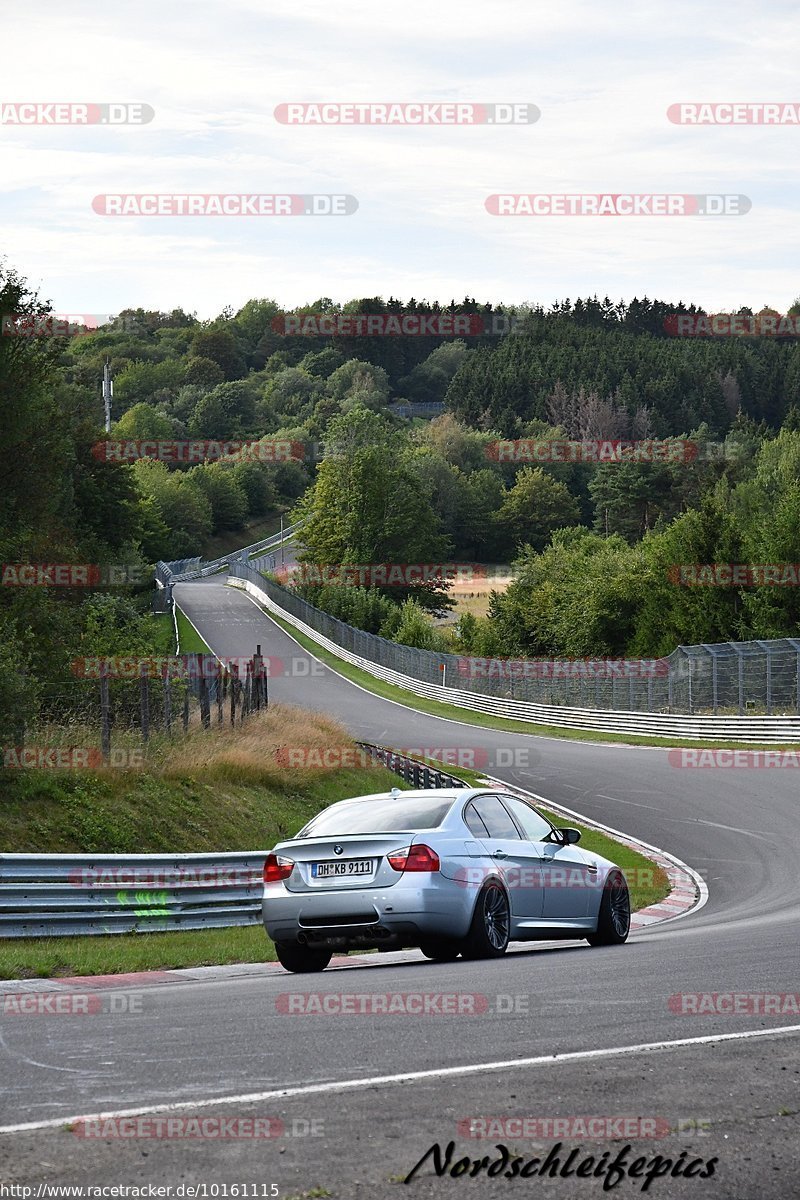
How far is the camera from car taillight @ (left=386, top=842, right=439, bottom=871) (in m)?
11.3

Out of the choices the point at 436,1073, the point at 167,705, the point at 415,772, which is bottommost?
the point at 415,772

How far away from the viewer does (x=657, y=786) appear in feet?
106

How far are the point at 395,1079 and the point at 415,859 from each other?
4.84 metres

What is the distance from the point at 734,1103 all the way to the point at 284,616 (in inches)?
3359

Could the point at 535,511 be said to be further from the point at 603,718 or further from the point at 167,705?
the point at 167,705

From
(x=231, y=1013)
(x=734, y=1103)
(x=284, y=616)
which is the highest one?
(x=734, y=1103)

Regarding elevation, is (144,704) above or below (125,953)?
above

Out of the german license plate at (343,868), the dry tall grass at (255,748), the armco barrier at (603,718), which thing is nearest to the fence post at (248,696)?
the dry tall grass at (255,748)

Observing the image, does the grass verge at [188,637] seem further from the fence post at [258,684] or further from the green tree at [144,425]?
the green tree at [144,425]

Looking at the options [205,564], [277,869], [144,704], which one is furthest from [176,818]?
[205,564]

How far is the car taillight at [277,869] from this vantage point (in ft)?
38.5

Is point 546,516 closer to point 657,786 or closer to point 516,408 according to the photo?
point 516,408

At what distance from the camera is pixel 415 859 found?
37.3 ft

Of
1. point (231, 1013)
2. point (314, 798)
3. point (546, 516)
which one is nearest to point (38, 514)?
point (314, 798)
